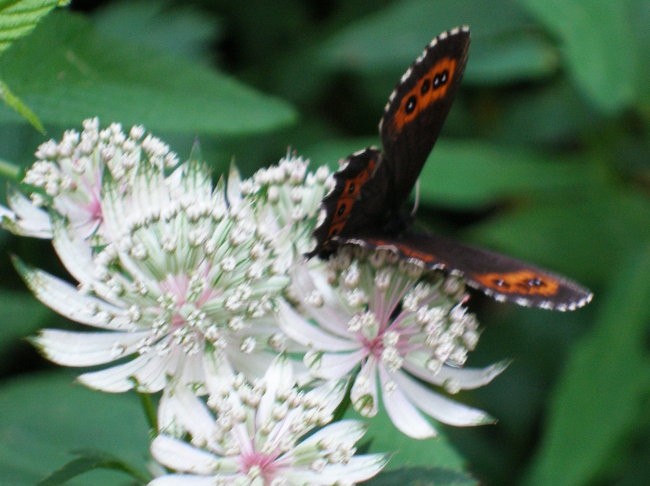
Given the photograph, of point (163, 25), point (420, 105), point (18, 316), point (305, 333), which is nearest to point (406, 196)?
point (420, 105)

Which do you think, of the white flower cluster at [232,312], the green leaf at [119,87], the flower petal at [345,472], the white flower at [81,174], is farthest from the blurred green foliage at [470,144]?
the flower petal at [345,472]

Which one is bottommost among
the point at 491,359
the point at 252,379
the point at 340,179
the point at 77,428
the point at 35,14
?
the point at 491,359

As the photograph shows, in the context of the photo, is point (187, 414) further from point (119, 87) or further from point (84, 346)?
point (119, 87)

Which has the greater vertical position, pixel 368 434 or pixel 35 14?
pixel 35 14

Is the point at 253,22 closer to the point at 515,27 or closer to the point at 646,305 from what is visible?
the point at 515,27

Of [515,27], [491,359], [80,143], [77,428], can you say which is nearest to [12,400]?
[77,428]

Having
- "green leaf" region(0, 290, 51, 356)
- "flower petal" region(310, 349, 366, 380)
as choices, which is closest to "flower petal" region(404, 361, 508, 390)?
"flower petal" region(310, 349, 366, 380)

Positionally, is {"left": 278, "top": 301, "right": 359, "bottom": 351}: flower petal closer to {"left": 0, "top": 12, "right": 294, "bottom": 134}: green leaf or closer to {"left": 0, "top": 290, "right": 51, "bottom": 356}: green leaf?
{"left": 0, "top": 12, "right": 294, "bottom": 134}: green leaf

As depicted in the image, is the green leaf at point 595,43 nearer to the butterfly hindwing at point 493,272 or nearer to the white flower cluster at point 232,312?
the butterfly hindwing at point 493,272
